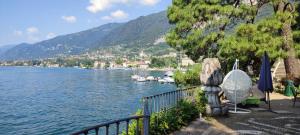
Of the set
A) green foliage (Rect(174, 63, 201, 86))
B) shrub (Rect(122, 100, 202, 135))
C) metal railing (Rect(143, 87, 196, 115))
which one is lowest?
shrub (Rect(122, 100, 202, 135))

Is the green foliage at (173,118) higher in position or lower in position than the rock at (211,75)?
lower

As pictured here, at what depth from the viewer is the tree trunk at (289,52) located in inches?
792

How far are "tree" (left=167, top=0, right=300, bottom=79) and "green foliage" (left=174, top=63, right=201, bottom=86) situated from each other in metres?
1.25

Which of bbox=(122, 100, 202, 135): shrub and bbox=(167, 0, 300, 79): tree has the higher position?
bbox=(167, 0, 300, 79): tree

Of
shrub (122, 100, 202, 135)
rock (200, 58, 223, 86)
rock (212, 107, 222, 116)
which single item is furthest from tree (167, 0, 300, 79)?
shrub (122, 100, 202, 135)

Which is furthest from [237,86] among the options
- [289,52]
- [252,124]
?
[289,52]

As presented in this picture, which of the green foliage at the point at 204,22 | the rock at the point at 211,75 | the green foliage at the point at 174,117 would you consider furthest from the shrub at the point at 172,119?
the green foliage at the point at 204,22

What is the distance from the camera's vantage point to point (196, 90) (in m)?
14.6

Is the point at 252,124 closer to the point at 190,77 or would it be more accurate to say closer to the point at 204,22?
the point at 190,77

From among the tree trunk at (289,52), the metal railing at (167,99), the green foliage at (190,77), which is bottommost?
the metal railing at (167,99)

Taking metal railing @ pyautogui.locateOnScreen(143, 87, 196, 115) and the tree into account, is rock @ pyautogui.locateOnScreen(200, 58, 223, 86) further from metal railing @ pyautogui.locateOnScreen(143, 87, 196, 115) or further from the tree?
the tree

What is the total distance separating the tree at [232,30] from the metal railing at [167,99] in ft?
15.6

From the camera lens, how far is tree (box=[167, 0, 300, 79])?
1800 centimetres

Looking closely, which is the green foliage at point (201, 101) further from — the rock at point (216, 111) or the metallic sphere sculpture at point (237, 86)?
the metallic sphere sculpture at point (237, 86)
